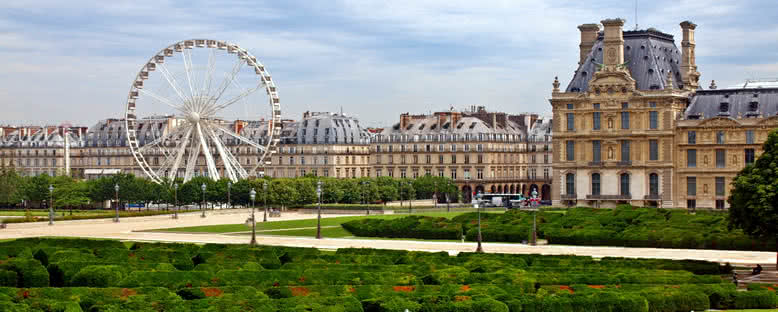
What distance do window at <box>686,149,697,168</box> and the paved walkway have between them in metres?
34.0

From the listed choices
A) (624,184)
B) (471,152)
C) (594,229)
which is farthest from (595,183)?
(471,152)

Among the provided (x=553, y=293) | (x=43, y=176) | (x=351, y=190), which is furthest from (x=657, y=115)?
(x=553, y=293)

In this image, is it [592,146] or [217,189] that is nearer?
[592,146]

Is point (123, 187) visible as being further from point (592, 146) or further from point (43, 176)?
point (592, 146)

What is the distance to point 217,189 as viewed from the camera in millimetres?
126062

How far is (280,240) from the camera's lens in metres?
73.4

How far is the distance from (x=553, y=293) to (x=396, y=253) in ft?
53.5

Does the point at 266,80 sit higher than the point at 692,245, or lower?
higher

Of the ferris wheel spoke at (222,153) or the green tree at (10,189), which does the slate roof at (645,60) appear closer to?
the ferris wheel spoke at (222,153)

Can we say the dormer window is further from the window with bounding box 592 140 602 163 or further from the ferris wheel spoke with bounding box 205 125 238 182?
the ferris wheel spoke with bounding box 205 125 238 182

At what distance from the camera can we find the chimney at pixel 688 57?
118062 mm

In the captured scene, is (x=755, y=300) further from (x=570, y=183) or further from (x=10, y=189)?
(x=10, y=189)

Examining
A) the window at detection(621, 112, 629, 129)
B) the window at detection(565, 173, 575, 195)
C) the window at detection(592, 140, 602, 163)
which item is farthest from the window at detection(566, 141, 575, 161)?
the window at detection(621, 112, 629, 129)

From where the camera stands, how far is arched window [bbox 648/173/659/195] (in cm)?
11225
